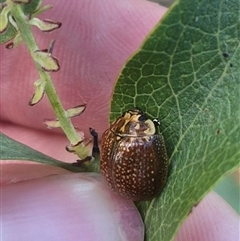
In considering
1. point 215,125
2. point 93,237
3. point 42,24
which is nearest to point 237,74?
point 215,125

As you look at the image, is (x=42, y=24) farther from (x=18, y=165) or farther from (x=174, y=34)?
(x=18, y=165)

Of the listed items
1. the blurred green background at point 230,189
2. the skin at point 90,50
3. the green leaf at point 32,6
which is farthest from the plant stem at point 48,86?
the blurred green background at point 230,189

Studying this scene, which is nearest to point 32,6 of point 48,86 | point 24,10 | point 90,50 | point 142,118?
point 24,10

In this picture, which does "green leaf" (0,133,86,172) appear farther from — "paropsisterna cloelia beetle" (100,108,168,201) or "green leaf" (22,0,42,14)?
"green leaf" (22,0,42,14)

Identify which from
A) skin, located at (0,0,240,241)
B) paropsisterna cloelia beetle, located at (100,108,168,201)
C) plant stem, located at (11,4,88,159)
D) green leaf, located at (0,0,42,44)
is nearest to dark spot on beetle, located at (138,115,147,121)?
paropsisterna cloelia beetle, located at (100,108,168,201)

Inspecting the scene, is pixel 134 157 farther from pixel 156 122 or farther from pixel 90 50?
pixel 90 50
